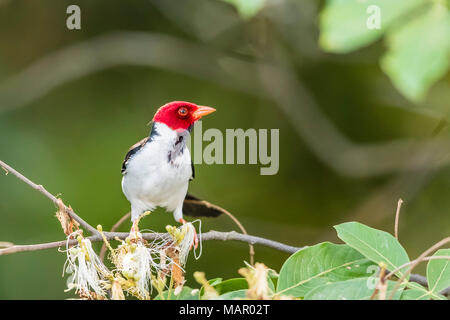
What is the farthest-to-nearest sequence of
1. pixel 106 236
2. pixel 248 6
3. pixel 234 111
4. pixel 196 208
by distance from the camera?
pixel 234 111 < pixel 196 208 < pixel 106 236 < pixel 248 6

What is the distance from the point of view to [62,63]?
3494 mm

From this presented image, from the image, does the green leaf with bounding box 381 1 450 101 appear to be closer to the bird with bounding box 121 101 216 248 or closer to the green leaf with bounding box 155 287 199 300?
the green leaf with bounding box 155 287 199 300

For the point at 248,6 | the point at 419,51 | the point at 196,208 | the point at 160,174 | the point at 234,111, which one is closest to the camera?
the point at 419,51

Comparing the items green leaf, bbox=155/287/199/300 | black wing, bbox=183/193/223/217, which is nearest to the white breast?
black wing, bbox=183/193/223/217

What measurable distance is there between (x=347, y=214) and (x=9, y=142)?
181 cm

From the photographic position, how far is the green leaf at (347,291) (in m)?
0.95

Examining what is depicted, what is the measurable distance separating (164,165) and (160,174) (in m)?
0.03

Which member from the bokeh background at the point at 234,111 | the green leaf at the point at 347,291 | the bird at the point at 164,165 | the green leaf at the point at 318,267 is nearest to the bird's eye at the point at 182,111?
the bird at the point at 164,165

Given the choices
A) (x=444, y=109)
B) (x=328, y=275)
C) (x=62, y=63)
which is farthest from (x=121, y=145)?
(x=328, y=275)

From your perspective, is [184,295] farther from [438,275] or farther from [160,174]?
[160,174]

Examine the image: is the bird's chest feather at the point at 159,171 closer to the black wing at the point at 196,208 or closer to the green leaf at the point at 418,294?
the black wing at the point at 196,208

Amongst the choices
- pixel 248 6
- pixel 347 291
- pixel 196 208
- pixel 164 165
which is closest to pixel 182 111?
pixel 164 165

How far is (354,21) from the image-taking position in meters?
0.97
